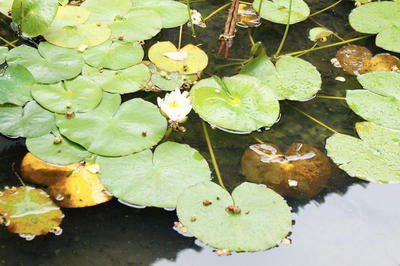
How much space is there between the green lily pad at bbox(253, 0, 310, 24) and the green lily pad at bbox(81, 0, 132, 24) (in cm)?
95

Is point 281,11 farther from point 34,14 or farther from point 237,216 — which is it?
point 237,216

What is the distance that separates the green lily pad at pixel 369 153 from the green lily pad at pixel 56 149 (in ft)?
4.12

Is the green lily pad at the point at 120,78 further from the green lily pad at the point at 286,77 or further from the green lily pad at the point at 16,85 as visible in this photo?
the green lily pad at the point at 286,77

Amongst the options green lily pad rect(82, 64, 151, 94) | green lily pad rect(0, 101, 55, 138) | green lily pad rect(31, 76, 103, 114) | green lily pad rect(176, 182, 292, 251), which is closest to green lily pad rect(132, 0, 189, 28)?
green lily pad rect(82, 64, 151, 94)

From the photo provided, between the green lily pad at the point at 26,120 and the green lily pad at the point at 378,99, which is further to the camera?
the green lily pad at the point at 378,99

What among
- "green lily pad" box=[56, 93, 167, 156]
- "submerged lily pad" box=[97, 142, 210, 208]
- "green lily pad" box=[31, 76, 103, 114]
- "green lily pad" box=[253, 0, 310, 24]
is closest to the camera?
"submerged lily pad" box=[97, 142, 210, 208]

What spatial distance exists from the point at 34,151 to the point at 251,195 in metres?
1.01

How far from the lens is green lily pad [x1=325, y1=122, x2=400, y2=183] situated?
2.00 metres

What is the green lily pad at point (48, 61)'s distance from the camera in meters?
2.19

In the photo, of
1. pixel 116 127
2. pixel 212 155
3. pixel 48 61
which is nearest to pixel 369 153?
pixel 212 155

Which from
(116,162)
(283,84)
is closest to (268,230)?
(116,162)

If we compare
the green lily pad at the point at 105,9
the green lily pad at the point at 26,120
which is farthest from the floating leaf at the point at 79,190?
the green lily pad at the point at 105,9

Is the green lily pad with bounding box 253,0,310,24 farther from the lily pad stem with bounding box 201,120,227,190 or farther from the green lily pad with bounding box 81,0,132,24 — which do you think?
the lily pad stem with bounding box 201,120,227,190

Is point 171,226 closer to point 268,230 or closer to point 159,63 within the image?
point 268,230
